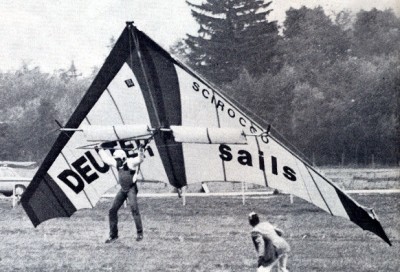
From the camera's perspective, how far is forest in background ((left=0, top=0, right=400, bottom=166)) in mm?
23531

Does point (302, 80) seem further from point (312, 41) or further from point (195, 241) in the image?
point (195, 241)

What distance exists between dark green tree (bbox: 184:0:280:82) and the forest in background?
0.05m

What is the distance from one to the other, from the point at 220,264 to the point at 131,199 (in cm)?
228

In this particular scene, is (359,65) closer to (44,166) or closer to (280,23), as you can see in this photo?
(280,23)

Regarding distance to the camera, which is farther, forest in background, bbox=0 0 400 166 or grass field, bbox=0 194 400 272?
forest in background, bbox=0 0 400 166

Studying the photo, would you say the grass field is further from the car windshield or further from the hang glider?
the car windshield

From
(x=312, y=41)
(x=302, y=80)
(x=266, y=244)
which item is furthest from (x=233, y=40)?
(x=266, y=244)

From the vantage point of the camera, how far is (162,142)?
994cm

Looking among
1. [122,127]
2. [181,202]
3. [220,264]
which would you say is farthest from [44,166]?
[181,202]

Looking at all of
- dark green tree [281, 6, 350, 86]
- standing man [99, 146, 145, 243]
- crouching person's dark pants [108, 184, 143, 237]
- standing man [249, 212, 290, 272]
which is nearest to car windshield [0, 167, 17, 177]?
crouching person's dark pants [108, 184, 143, 237]

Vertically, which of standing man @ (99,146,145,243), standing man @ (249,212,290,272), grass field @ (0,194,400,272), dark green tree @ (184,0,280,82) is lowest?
grass field @ (0,194,400,272)

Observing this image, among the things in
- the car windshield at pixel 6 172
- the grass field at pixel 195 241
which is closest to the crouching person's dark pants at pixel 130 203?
the grass field at pixel 195 241

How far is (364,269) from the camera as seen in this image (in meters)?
8.93

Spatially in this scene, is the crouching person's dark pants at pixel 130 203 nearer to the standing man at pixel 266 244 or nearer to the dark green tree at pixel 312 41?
the standing man at pixel 266 244
